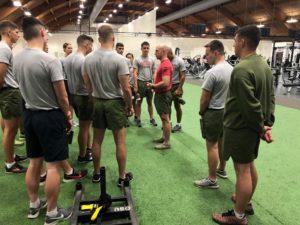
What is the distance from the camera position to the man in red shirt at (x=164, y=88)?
3.67 m

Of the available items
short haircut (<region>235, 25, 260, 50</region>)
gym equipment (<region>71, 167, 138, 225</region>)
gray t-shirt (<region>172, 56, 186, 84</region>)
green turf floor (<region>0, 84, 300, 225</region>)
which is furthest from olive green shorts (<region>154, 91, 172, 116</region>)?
short haircut (<region>235, 25, 260, 50</region>)

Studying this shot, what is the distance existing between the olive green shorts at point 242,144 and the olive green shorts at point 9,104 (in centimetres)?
238

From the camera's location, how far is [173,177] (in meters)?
3.04

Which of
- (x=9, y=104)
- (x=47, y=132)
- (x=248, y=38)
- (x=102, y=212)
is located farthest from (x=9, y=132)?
(x=248, y=38)

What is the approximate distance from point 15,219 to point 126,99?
4.85 feet

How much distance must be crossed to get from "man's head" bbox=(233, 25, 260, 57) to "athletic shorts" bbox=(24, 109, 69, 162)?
5.03ft

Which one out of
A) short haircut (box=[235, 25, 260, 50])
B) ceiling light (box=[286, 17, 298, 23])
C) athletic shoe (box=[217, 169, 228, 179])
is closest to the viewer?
short haircut (box=[235, 25, 260, 50])

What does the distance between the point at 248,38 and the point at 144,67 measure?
3328 mm

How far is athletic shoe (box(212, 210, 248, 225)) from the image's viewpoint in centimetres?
215

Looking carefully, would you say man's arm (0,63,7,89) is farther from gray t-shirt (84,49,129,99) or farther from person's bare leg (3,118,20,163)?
gray t-shirt (84,49,129,99)

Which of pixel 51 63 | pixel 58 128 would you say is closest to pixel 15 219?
pixel 58 128

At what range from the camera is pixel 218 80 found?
2463mm

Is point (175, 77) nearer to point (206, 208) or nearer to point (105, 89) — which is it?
point (105, 89)

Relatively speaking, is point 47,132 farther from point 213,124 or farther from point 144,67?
point 144,67
